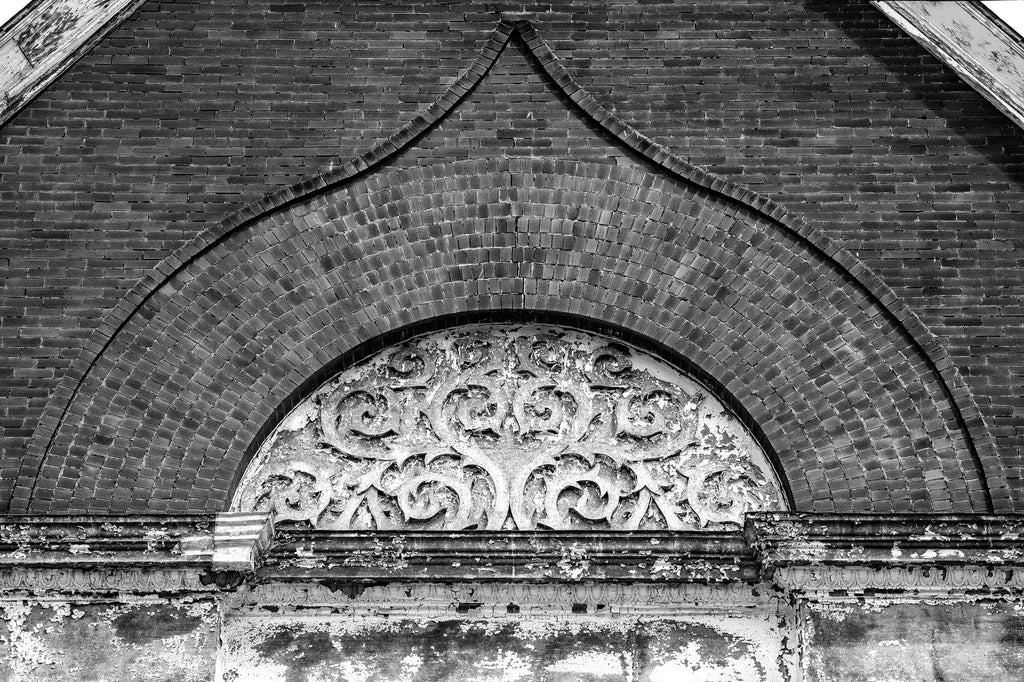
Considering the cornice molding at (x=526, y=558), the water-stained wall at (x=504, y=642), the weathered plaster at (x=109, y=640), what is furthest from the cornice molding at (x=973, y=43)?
the weathered plaster at (x=109, y=640)

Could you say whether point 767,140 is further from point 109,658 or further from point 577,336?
point 109,658

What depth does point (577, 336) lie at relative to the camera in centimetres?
1081

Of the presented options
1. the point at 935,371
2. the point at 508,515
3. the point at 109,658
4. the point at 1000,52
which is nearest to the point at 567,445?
the point at 508,515

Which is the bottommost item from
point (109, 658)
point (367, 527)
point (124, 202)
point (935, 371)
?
point (109, 658)

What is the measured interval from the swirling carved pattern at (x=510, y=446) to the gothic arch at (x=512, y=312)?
9.9 inches

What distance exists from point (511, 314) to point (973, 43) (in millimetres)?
3210

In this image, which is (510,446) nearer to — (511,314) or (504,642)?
(511,314)

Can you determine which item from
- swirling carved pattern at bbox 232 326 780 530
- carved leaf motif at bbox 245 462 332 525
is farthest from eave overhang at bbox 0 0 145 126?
carved leaf motif at bbox 245 462 332 525

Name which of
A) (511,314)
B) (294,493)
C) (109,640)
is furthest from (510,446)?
(109,640)

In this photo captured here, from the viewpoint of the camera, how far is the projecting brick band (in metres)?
10.1

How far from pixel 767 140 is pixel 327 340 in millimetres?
2809

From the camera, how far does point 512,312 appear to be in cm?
1067

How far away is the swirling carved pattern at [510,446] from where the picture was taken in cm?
1038

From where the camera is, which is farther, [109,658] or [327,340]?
[327,340]
